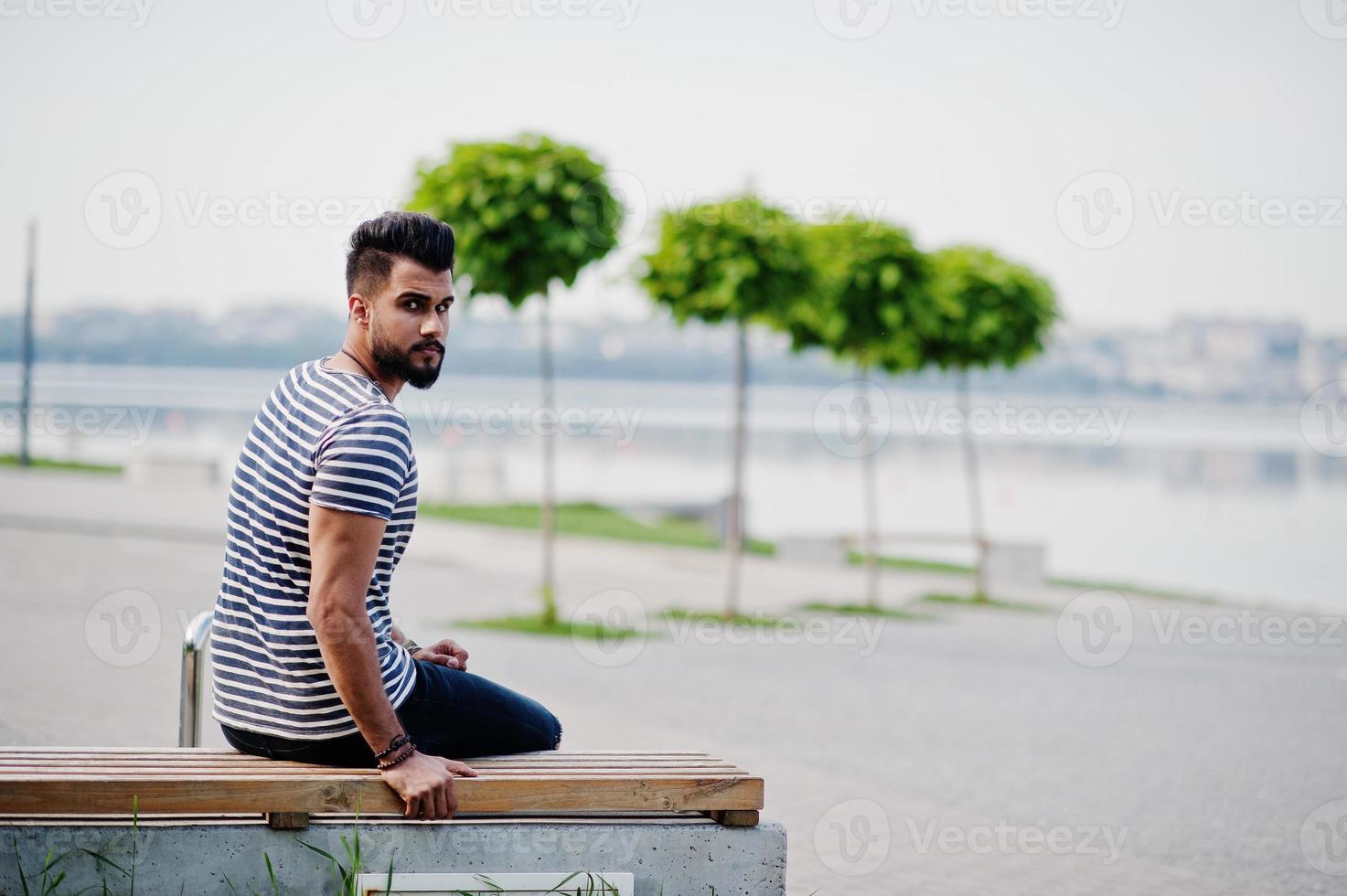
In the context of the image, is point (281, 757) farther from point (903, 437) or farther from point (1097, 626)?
point (903, 437)

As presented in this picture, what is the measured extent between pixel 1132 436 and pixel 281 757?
7079cm

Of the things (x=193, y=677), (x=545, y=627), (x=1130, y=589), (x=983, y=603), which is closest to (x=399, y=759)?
(x=193, y=677)

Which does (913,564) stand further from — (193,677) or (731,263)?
(193,677)

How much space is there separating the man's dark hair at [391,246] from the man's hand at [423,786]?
1140 mm

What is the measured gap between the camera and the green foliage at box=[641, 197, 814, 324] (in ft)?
40.7

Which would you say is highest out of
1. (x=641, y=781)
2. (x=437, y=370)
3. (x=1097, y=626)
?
(x=437, y=370)

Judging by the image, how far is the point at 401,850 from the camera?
3404 millimetres

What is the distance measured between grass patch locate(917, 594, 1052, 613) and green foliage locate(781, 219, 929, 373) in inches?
139

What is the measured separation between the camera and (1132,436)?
230 ft

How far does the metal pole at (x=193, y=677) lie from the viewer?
488cm

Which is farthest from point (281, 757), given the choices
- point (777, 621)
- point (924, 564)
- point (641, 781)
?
point (924, 564)

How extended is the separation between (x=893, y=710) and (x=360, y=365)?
6.59 metres

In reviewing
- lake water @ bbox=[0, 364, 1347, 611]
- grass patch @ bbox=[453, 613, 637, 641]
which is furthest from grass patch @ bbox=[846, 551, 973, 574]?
grass patch @ bbox=[453, 613, 637, 641]

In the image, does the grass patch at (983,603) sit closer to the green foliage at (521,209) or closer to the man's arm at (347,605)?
the green foliage at (521,209)
